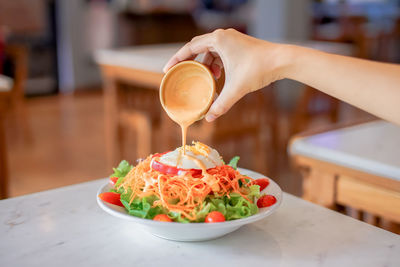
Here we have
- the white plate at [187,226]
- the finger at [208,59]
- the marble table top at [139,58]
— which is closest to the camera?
the white plate at [187,226]

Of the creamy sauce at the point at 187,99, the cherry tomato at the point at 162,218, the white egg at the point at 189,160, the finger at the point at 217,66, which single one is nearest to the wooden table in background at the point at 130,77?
the finger at the point at 217,66

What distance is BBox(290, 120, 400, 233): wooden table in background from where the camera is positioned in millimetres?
1212

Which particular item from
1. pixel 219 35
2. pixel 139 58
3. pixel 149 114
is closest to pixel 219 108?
pixel 219 35

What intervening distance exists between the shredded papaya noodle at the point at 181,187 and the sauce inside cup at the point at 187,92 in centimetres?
11

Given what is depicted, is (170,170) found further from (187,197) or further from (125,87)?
(125,87)

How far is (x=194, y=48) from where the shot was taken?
953 mm

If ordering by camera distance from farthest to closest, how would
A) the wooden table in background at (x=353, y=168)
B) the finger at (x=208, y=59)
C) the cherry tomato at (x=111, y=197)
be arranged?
the wooden table in background at (x=353, y=168) → the finger at (x=208, y=59) → the cherry tomato at (x=111, y=197)

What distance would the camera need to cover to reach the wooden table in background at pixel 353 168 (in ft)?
3.98

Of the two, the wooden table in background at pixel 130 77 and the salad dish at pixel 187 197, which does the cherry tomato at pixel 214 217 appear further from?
the wooden table in background at pixel 130 77

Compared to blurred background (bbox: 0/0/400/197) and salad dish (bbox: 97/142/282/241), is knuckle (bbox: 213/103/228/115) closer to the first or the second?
salad dish (bbox: 97/142/282/241)

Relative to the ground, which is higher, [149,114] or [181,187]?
[181,187]

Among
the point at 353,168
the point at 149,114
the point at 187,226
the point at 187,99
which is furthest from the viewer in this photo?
the point at 149,114

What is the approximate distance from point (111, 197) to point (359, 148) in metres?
0.75

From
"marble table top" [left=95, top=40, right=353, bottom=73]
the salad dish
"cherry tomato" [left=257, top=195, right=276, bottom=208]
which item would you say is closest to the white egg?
the salad dish
